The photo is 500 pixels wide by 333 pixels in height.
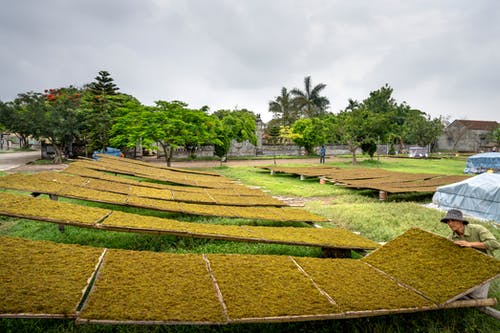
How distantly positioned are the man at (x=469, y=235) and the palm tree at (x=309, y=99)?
4427cm

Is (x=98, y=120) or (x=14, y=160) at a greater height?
(x=98, y=120)

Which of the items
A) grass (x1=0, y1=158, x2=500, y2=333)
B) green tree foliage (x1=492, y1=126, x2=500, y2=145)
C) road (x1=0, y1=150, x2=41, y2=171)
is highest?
green tree foliage (x1=492, y1=126, x2=500, y2=145)

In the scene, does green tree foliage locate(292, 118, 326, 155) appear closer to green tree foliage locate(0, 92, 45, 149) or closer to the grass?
the grass

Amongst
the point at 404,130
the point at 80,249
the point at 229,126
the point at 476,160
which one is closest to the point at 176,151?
the point at 229,126

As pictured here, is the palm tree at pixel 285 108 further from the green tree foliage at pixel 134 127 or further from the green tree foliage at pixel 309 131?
the green tree foliage at pixel 134 127

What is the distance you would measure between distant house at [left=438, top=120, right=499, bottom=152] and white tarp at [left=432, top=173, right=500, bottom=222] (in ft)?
160

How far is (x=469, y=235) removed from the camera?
411cm

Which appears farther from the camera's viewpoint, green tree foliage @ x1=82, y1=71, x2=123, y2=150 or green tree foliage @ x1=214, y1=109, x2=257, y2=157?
green tree foliage @ x1=214, y1=109, x2=257, y2=157

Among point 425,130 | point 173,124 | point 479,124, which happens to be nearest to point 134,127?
point 173,124

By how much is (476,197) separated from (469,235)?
6.31 meters

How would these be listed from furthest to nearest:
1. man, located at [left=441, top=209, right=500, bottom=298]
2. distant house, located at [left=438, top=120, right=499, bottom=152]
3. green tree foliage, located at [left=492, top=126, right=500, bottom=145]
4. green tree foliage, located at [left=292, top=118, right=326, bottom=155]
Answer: distant house, located at [left=438, top=120, right=499, bottom=152] < green tree foliage, located at [left=492, top=126, right=500, bottom=145] < green tree foliage, located at [left=292, top=118, right=326, bottom=155] < man, located at [left=441, top=209, right=500, bottom=298]

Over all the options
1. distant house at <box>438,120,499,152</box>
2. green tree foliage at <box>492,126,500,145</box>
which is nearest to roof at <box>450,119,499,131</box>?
distant house at <box>438,120,499,152</box>

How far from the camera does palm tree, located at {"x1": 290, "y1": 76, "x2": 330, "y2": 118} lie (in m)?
46.8

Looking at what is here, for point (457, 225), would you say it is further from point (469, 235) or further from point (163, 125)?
point (163, 125)
